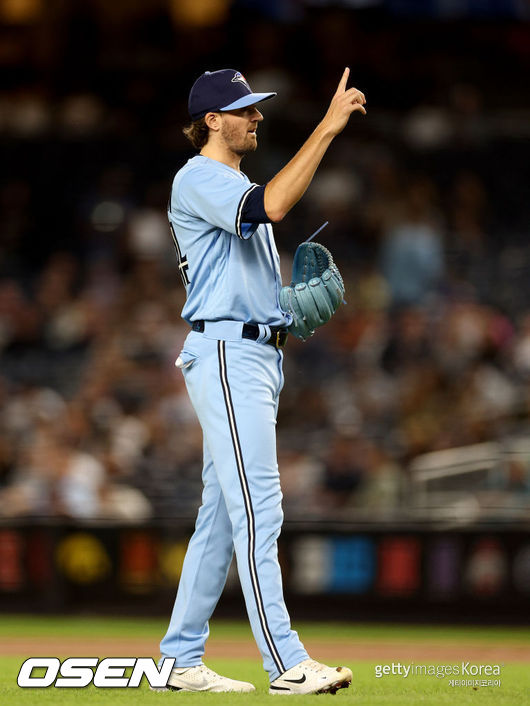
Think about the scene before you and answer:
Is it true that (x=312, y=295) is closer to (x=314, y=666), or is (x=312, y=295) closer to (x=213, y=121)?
(x=213, y=121)

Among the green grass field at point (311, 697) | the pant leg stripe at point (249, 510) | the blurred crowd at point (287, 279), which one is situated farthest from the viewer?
the blurred crowd at point (287, 279)

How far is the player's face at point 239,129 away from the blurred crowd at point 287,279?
4966 mm

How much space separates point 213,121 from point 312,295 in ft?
2.45

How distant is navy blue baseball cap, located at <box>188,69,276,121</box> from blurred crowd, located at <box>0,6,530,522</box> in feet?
16.7

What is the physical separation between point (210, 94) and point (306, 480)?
543 centimetres

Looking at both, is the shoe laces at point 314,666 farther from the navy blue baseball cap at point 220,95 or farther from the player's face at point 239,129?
the navy blue baseball cap at point 220,95

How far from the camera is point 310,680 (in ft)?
15.1

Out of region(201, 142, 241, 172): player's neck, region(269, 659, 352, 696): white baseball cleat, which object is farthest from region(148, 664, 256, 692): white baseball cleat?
region(201, 142, 241, 172): player's neck

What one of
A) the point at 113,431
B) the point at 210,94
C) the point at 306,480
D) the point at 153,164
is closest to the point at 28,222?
the point at 153,164

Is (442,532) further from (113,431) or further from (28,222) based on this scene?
(28,222)

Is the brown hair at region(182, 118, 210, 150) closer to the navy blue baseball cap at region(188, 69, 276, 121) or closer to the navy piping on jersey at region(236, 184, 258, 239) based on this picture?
the navy blue baseball cap at region(188, 69, 276, 121)

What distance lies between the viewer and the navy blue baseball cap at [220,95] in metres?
4.97

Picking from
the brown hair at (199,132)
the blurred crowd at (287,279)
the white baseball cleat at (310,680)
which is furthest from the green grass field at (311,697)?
the brown hair at (199,132)

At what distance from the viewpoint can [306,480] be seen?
10070 millimetres
